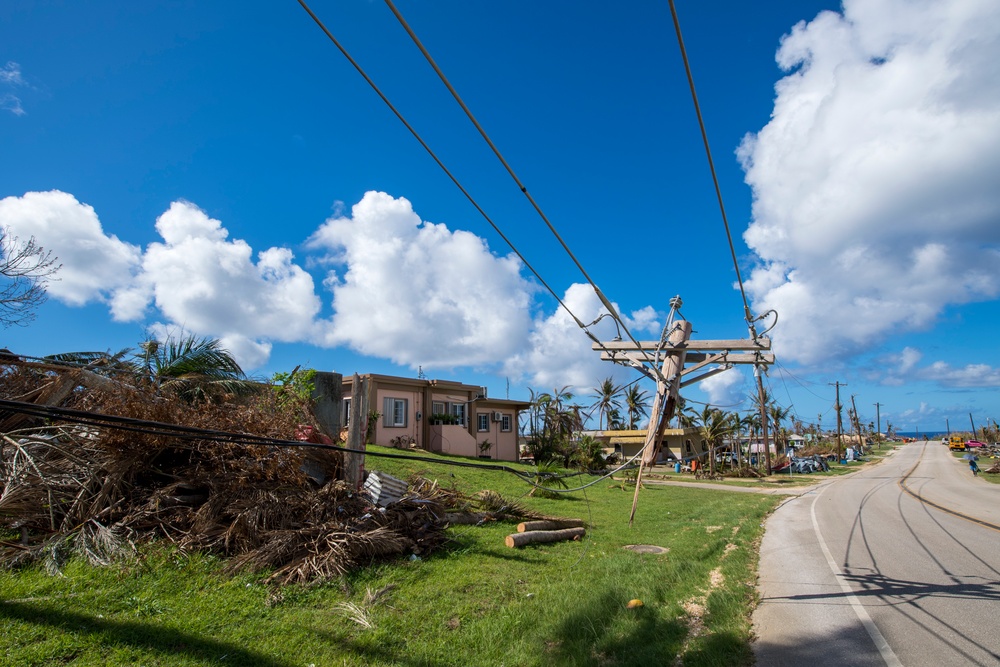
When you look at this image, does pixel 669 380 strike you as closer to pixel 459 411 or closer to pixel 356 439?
pixel 356 439

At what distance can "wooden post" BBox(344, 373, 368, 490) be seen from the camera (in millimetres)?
9586

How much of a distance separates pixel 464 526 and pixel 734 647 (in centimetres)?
624

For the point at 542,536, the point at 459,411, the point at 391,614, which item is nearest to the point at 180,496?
the point at 391,614

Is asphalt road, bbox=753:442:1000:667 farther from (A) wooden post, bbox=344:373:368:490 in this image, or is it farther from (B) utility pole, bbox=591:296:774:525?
(A) wooden post, bbox=344:373:368:490

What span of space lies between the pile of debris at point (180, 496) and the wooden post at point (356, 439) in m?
0.30

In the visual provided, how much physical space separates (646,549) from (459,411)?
765 inches

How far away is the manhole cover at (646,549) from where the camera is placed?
10570 millimetres

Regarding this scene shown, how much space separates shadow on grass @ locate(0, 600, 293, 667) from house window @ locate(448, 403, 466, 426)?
23.4 meters

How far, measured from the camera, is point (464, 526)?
1097cm

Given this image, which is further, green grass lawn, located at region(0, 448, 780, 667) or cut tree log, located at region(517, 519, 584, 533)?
cut tree log, located at region(517, 519, 584, 533)

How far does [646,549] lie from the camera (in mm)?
10875

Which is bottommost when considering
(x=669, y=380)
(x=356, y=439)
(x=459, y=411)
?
(x=356, y=439)

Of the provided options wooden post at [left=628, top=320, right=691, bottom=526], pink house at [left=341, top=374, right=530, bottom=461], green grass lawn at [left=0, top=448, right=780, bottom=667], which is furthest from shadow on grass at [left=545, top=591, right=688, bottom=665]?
pink house at [left=341, top=374, right=530, bottom=461]

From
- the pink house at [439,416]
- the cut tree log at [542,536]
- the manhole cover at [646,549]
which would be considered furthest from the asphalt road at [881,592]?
the pink house at [439,416]
